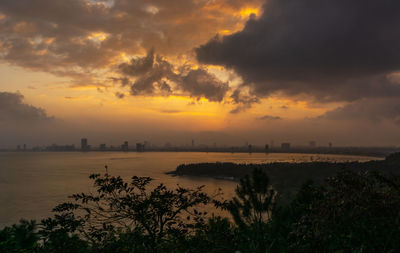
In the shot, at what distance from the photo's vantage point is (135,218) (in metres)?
7.13

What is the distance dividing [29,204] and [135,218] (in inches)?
2075

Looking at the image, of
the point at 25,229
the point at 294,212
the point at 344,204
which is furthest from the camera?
the point at 294,212

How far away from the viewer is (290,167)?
107438mm

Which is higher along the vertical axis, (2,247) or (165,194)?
(165,194)

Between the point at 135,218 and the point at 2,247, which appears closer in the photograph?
the point at 135,218

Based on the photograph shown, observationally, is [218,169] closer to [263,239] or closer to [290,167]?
[290,167]

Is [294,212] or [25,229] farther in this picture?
[294,212]

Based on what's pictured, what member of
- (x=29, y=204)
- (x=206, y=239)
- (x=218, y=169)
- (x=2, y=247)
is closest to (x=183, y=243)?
(x=206, y=239)

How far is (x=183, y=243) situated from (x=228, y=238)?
50.7 inches

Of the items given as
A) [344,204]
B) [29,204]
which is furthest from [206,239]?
[29,204]

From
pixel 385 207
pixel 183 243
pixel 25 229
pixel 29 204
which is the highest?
pixel 385 207

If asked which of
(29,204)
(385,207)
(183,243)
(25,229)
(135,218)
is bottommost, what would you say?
(29,204)

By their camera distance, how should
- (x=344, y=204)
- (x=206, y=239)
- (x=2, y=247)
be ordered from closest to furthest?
(x=344, y=204) < (x=206, y=239) < (x=2, y=247)

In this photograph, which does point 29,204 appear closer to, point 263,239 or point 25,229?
point 25,229
